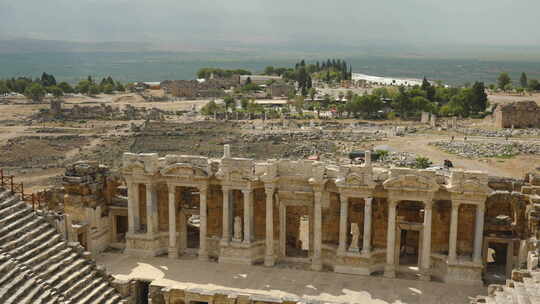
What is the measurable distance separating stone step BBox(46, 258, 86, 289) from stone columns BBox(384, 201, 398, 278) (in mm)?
11154

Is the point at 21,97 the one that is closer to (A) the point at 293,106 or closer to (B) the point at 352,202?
(A) the point at 293,106

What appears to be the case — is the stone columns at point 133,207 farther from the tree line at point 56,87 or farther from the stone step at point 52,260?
the tree line at point 56,87

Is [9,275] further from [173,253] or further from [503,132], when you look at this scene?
[503,132]

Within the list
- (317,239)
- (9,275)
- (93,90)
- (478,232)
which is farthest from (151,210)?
(93,90)

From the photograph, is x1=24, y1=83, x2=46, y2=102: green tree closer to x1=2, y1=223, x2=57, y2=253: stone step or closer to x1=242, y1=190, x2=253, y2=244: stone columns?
x1=2, y1=223, x2=57, y2=253: stone step

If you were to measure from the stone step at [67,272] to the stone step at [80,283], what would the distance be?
0.72 ft

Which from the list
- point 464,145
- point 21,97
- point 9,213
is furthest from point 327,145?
point 21,97

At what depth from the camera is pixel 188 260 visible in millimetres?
24844

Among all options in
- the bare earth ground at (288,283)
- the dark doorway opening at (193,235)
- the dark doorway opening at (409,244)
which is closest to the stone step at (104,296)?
the bare earth ground at (288,283)

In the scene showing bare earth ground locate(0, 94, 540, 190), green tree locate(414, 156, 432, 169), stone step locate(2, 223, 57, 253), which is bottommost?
bare earth ground locate(0, 94, 540, 190)

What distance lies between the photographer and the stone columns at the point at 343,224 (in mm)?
23250

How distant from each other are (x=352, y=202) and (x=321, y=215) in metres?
1.36

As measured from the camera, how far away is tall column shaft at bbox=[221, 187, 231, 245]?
957 inches

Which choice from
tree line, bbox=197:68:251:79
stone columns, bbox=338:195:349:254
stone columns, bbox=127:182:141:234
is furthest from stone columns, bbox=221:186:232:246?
tree line, bbox=197:68:251:79
